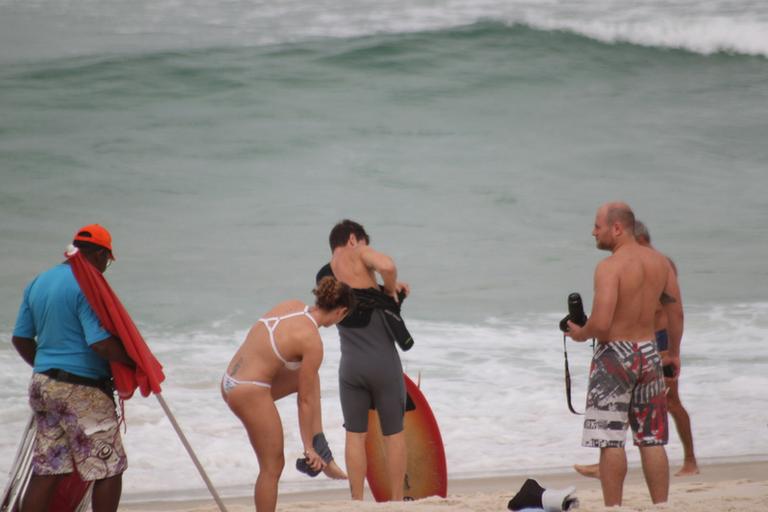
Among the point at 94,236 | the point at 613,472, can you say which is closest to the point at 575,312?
the point at 613,472

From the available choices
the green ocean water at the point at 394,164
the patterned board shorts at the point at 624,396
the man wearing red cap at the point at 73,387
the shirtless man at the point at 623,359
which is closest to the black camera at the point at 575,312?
the shirtless man at the point at 623,359

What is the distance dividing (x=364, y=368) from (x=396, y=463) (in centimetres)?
44

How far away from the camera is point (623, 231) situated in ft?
15.0

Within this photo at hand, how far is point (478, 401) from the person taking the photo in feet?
26.4

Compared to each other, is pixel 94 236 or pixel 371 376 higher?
pixel 94 236

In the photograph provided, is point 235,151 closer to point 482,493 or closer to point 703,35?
point 703,35

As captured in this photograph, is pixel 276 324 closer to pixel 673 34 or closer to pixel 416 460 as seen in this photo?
pixel 416 460

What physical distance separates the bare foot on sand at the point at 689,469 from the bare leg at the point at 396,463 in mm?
1650

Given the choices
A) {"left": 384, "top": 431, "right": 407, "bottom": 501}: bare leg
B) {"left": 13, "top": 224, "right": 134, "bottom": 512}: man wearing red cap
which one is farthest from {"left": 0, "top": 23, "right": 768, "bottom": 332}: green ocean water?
{"left": 13, "top": 224, "right": 134, "bottom": 512}: man wearing red cap

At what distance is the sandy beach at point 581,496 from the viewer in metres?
4.50

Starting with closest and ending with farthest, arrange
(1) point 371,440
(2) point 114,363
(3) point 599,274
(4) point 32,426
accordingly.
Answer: (2) point 114,363 < (4) point 32,426 < (3) point 599,274 < (1) point 371,440

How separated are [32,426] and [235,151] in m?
14.1

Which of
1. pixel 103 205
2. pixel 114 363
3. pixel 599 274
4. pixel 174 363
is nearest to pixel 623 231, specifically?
pixel 599 274

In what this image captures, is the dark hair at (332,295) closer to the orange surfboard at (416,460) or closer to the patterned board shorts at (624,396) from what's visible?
the patterned board shorts at (624,396)
